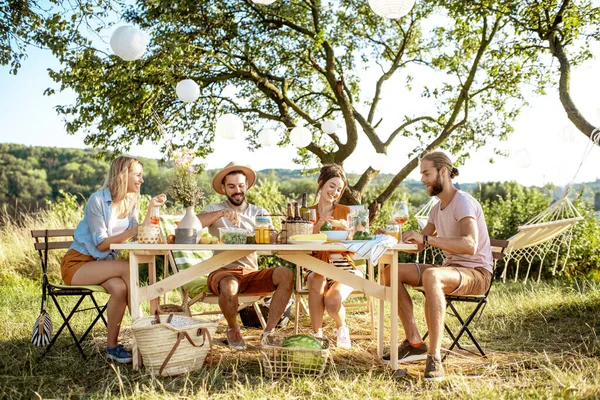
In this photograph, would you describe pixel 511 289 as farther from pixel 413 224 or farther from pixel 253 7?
pixel 253 7

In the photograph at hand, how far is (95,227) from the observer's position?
3.26 meters

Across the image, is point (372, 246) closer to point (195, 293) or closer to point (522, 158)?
point (195, 293)

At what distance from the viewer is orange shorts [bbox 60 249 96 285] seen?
130 inches

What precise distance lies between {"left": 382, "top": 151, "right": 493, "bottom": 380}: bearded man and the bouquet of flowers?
3.62 ft

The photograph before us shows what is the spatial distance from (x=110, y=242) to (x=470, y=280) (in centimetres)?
193

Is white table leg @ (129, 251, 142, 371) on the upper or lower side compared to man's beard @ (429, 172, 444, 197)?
lower

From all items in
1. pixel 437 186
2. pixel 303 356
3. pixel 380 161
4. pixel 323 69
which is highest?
pixel 323 69

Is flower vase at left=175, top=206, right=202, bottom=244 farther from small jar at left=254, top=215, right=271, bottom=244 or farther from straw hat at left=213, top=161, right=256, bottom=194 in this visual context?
straw hat at left=213, top=161, right=256, bottom=194

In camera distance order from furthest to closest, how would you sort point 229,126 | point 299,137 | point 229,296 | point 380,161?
point 380,161
point 299,137
point 229,126
point 229,296

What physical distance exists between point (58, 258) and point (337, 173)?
16.1 ft

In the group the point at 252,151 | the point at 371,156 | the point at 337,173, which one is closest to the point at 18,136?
the point at 252,151

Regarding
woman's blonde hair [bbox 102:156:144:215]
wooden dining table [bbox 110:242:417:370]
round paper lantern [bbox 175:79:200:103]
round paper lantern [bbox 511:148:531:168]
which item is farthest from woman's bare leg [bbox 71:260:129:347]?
round paper lantern [bbox 511:148:531:168]

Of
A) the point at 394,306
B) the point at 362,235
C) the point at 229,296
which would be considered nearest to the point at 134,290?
the point at 229,296

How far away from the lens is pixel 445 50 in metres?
8.41
